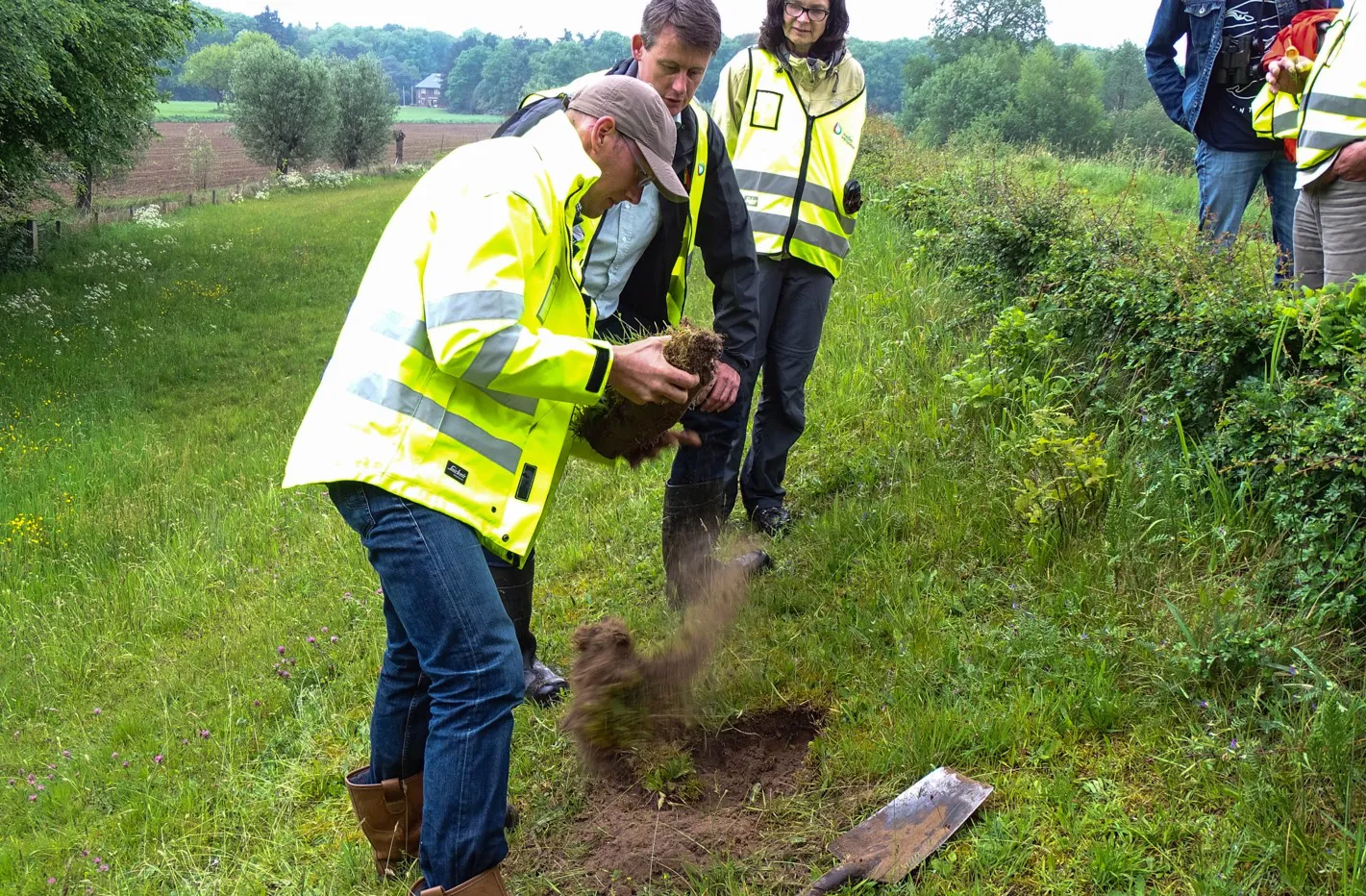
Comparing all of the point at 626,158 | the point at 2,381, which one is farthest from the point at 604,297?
the point at 2,381

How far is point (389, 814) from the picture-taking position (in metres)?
3.13

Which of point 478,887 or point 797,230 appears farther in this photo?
point 797,230

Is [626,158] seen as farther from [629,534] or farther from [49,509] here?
[49,509]

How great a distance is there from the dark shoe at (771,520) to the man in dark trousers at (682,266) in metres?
0.50

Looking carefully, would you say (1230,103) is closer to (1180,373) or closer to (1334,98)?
(1334,98)

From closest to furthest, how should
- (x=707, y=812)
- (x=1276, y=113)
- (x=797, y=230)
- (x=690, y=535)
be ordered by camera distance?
(x=707, y=812) < (x=690, y=535) < (x=797, y=230) < (x=1276, y=113)

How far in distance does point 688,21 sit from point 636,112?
109cm

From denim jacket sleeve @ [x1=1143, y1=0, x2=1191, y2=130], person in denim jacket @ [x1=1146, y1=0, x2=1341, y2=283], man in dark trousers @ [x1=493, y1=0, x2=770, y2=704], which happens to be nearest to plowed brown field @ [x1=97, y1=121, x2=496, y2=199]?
denim jacket sleeve @ [x1=1143, y1=0, x2=1191, y2=130]

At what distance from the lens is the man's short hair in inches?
141

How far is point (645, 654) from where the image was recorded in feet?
13.0

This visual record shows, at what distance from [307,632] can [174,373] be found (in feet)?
30.5

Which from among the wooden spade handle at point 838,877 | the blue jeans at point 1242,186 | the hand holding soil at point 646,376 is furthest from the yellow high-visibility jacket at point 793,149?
the wooden spade handle at point 838,877

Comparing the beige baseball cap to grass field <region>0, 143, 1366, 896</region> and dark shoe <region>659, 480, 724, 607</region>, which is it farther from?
grass field <region>0, 143, 1366, 896</region>

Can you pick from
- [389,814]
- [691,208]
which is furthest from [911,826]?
[691,208]
